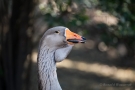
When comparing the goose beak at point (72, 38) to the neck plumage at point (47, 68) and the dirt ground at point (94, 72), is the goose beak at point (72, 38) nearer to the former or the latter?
the neck plumage at point (47, 68)

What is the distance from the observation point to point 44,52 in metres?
3.93

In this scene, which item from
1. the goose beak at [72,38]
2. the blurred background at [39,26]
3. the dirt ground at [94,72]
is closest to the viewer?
the goose beak at [72,38]

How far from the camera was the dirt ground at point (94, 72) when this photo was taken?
10.1 meters

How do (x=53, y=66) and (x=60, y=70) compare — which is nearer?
(x=53, y=66)

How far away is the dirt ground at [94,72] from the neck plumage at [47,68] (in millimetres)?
5200

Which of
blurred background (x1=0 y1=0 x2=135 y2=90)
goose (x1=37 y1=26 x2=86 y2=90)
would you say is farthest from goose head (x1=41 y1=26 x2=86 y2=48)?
blurred background (x1=0 y1=0 x2=135 y2=90)

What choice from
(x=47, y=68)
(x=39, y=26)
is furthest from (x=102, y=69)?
(x=47, y=68)

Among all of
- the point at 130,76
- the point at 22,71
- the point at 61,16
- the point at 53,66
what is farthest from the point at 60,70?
the point at 53,66

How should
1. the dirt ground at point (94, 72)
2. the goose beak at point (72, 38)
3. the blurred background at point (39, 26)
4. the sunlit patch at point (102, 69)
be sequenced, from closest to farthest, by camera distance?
the goose beak at point (72, 38), the blurred background at point (39, 26), the dirt ground at point (94, 72), the sunlit patch at point (102, 69)

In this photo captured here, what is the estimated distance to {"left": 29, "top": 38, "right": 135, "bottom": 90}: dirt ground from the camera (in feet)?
33.1

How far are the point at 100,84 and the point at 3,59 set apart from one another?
3.56 m

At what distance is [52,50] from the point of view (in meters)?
3.94

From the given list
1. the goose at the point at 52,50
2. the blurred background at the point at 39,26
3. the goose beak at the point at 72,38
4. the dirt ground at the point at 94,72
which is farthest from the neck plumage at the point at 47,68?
the dirt ground at the point at 94,72

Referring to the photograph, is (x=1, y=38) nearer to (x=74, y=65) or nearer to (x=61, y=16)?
(x=61, y=16)
